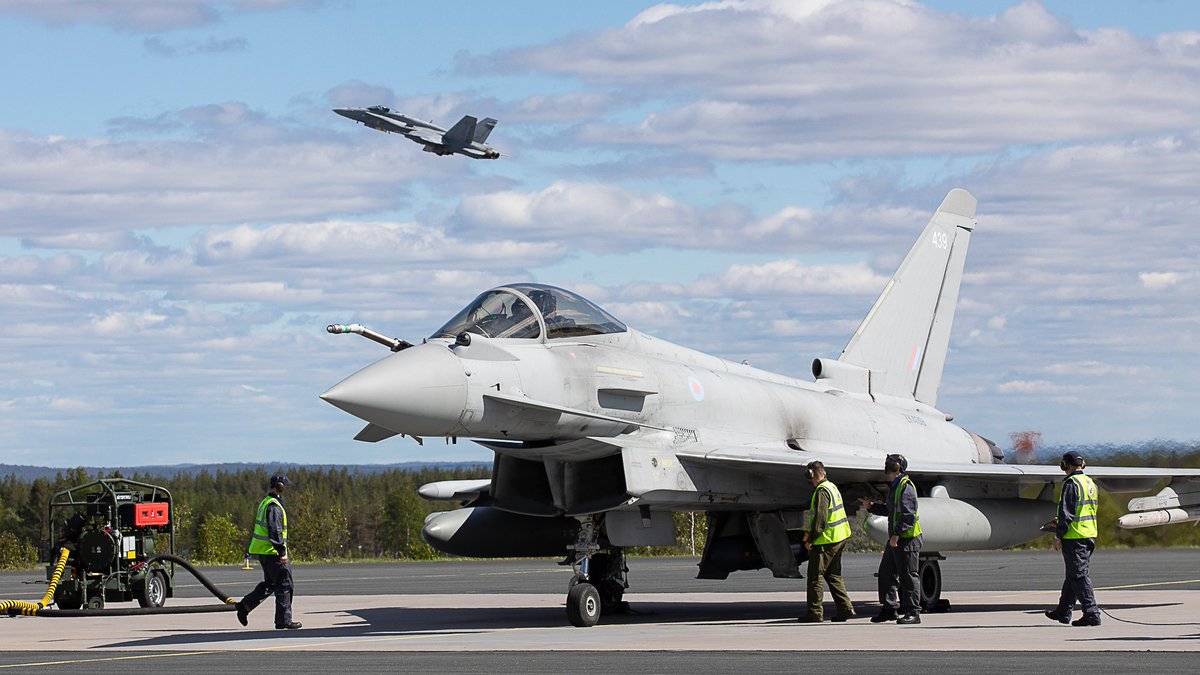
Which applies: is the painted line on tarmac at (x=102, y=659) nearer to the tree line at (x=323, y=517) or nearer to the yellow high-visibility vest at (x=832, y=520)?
the yellow high-visibility vest at (x=832, y=520)

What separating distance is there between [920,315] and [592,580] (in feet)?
23.8

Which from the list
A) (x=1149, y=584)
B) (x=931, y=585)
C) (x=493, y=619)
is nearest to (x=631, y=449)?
(x=493, y=619)

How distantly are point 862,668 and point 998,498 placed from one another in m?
7.83

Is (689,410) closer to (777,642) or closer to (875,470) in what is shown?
(875,470)

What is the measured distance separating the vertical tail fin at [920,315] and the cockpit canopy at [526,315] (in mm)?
5998

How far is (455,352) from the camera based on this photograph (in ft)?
47.0

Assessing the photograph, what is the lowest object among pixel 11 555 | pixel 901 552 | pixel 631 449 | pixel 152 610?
pixel 11 555

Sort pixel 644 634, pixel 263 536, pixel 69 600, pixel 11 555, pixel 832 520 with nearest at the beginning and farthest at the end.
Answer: pixel 644 634 < pixel 263 536 < pixel 832 520 < pixel 69 600 < pixel 11 555

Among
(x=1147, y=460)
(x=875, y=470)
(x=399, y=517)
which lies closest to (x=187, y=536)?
(x=399, y=517)

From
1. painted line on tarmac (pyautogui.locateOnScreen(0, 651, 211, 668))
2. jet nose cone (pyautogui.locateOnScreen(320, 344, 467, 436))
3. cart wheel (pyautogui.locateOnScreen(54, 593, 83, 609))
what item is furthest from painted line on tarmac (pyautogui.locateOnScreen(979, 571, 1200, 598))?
cart wheel (pyautogui.locateOnScreen(54, 593, 83, 609))

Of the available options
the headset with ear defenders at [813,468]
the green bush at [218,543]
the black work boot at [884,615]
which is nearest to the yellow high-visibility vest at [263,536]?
the headset with ear defenders at [813,468]

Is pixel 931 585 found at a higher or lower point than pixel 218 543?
higher

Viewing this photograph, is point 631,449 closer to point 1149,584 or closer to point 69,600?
point 69,600

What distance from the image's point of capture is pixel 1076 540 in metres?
14.3
